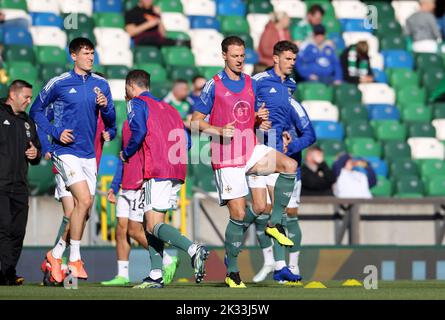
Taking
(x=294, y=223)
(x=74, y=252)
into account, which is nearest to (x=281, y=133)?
(x=294, y=223)

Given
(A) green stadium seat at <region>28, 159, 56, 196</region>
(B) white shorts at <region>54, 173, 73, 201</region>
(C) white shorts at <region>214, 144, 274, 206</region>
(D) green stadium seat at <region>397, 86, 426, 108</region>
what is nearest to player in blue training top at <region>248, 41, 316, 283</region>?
(C) white shorts at <region>214, 144, 274, 206</region>

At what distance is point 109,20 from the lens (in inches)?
880

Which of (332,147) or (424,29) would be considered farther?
(424,29)

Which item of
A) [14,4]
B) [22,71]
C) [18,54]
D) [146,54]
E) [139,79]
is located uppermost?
[14,4]

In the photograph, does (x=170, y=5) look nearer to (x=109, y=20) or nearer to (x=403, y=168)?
(x=109, y=20)

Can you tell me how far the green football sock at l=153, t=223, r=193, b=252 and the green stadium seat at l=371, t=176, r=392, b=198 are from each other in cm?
877

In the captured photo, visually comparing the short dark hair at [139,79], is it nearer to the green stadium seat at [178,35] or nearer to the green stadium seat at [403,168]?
the green stadium seat at [403,168]

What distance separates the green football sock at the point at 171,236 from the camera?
12.7 meters

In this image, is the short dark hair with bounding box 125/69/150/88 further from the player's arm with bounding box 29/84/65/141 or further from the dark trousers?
the dark trousers

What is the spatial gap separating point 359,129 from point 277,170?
322 inches
